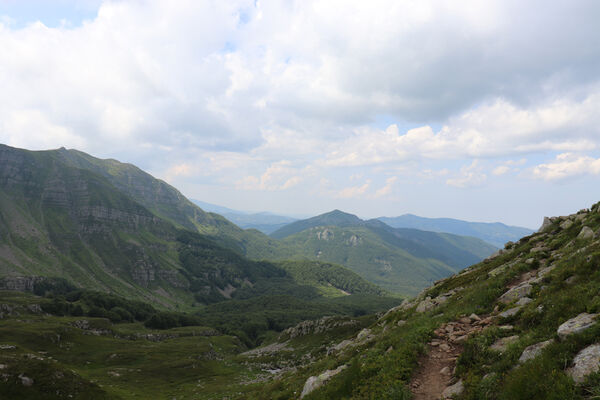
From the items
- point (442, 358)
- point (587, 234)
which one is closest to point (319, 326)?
point (587, 234)

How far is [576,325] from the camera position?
39.8 feet

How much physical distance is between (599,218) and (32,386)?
7689cm

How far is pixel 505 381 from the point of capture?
11.7 meters

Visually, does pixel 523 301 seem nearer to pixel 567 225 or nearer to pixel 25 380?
pixel 567 225

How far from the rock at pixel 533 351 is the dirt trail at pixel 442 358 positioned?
3286mm

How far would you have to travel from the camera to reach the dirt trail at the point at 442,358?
14344 millimetres

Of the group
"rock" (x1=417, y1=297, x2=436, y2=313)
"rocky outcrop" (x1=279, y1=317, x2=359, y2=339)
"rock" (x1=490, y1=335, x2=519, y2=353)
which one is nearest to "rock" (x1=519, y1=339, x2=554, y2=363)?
"rock" (x1=490, y1=335, x2=519, y2=353)

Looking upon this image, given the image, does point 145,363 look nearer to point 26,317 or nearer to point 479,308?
point 26,317

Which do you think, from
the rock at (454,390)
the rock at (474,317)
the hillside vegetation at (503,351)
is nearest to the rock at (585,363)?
the hillside vegetation at (503,351)

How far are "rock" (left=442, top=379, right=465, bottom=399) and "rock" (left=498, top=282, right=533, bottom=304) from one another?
9.54m

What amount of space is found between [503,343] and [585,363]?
15.8 feet

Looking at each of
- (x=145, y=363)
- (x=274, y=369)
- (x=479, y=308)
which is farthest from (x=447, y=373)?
(x=145, y=363)

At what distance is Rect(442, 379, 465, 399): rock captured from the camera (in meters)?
13.0

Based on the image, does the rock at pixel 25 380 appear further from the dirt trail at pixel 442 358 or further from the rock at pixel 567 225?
the rock at pixel 567 225
